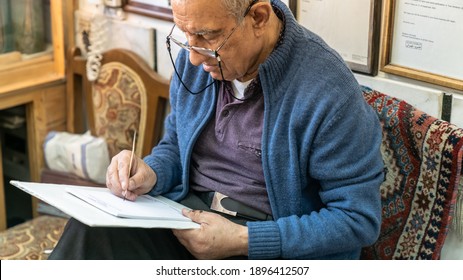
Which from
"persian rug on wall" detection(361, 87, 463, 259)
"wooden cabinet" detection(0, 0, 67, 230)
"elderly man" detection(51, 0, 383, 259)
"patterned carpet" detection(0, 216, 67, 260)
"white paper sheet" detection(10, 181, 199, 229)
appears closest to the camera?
"white paper sheet" detection(10, 181, 199, 229)

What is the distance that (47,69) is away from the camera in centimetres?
241

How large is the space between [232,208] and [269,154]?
0.54 feet

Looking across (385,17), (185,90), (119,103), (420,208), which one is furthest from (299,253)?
(119,103)

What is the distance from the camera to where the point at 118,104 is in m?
2.22

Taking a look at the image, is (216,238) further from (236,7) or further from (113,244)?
(236,7)

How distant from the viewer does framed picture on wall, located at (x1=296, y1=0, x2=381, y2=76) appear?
165 centimetres

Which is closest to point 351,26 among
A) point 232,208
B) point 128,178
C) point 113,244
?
point 232,208

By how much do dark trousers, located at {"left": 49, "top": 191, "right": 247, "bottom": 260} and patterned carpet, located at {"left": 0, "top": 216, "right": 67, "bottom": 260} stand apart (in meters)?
0.52

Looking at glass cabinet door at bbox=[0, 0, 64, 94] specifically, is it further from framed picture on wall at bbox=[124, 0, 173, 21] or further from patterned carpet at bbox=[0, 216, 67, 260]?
patterned carpet at bbox=[0, 216, 67, 260]

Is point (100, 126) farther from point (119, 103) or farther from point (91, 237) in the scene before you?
point (91, 237)

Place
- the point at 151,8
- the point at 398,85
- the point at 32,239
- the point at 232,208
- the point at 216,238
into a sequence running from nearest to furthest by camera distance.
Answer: the point at 216,238 < the point at 232,208 < the point at 398,85 < the point at 32,239 < the point at 151,8

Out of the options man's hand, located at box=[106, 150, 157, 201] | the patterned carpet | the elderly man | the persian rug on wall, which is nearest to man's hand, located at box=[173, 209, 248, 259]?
the elderly man

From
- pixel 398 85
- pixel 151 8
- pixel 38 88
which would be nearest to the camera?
pixel 398 85
